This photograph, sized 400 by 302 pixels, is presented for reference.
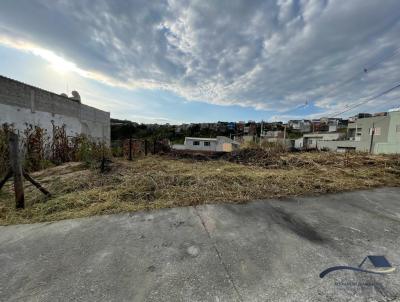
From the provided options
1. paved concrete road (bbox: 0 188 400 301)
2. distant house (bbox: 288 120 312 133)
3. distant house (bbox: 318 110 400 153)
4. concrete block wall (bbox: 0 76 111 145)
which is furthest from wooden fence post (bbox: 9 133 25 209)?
distant house (bbox: 288 120 312 133)

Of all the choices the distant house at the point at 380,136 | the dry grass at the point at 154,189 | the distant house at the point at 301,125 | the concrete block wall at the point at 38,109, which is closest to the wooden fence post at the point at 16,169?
the dry grass at the point at 154,189

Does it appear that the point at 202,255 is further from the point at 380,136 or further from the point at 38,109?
the point at 380,136

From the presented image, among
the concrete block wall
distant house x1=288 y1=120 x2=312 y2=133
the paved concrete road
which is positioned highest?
distant house x1=288 y1=120 x2=312 y2=133

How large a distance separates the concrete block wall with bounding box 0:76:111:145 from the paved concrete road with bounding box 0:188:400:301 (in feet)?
20.2

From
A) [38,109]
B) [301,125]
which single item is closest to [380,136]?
[38,109]

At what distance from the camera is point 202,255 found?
1752mm

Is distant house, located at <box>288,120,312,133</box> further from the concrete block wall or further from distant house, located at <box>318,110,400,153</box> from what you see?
the concrete block wall

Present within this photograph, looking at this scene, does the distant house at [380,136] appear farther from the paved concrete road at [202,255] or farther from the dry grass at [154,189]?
the paved concrete road at [202,255]

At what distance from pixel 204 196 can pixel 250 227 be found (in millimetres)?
1153

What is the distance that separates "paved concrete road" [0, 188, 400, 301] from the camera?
1359 mm

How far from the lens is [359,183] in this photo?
14.0 feet

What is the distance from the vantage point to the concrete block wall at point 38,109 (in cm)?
628

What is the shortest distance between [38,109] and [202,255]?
29.4ft

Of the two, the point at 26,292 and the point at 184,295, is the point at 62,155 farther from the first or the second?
the point at 184,295
